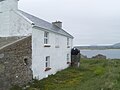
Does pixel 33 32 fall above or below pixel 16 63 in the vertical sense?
above

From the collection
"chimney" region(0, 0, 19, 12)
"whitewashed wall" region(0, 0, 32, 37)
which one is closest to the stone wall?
"whitewashed wall" region(0, 0, 32, 37)

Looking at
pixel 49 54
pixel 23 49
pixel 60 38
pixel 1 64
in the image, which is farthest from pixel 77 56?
pixel 1 64

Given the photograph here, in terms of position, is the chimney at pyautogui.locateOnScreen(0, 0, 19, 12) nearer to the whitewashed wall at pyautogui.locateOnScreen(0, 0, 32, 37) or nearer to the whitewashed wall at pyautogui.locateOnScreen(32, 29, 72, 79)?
the whitewashed wall at pyautogui.locateOnScreen(0, 0, 32, 37)

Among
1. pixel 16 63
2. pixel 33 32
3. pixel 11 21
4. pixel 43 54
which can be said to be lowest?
pixel 16 63

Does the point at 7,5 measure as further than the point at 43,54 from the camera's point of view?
No

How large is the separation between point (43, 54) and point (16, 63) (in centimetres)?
471

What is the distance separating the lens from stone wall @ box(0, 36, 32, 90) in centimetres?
1836

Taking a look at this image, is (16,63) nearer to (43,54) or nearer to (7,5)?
(43,54)

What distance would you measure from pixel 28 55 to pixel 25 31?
2.13 meters

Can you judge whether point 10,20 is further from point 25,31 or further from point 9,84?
point 9,84

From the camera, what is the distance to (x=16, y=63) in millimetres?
19578

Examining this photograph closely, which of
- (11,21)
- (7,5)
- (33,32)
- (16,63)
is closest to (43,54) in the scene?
(33,32)

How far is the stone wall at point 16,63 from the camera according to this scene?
1836 centimetres

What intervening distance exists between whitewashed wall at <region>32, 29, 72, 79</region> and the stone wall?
2.65ft
